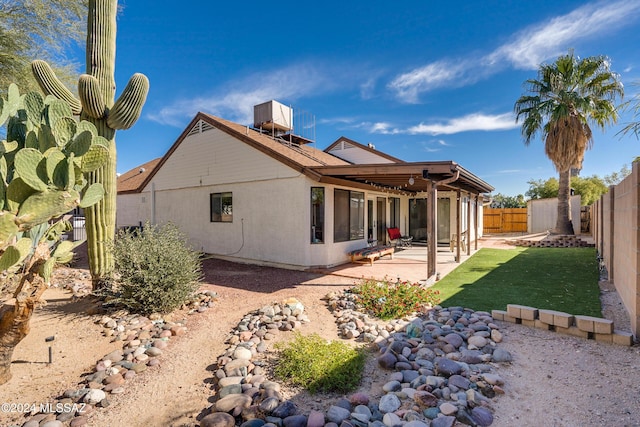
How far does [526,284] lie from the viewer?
6.93 m

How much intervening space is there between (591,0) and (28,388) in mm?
12996

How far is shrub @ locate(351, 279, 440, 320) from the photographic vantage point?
17.1 ft

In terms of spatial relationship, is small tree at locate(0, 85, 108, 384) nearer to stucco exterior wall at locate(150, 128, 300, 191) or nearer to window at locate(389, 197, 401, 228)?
stucco exterior wall at locate(150, 128, 300, 191)

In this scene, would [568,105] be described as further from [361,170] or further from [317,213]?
[317,213]

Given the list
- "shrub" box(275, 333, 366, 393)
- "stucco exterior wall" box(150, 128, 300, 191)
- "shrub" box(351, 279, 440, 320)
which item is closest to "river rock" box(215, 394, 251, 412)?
"shrub" box(275, 333, 366, 393)

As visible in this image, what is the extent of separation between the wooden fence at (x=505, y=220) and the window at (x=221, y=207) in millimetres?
19470

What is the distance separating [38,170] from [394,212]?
43.3ft

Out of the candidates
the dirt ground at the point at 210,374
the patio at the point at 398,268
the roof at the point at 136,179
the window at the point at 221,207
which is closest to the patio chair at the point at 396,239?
the patio at the point at 398,268

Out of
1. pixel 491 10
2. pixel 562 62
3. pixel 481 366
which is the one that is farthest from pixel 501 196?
pixel 481 366

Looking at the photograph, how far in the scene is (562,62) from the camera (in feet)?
49.3

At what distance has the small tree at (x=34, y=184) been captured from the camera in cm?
272

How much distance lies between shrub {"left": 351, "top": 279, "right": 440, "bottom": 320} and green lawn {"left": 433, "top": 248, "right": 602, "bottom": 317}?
0.38 m

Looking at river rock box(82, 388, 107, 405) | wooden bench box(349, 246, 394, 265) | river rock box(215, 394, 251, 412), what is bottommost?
river rock box(82, 388, 107, 405)

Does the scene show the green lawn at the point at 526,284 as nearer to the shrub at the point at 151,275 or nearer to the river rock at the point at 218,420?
the river rock at the point at 218,420
